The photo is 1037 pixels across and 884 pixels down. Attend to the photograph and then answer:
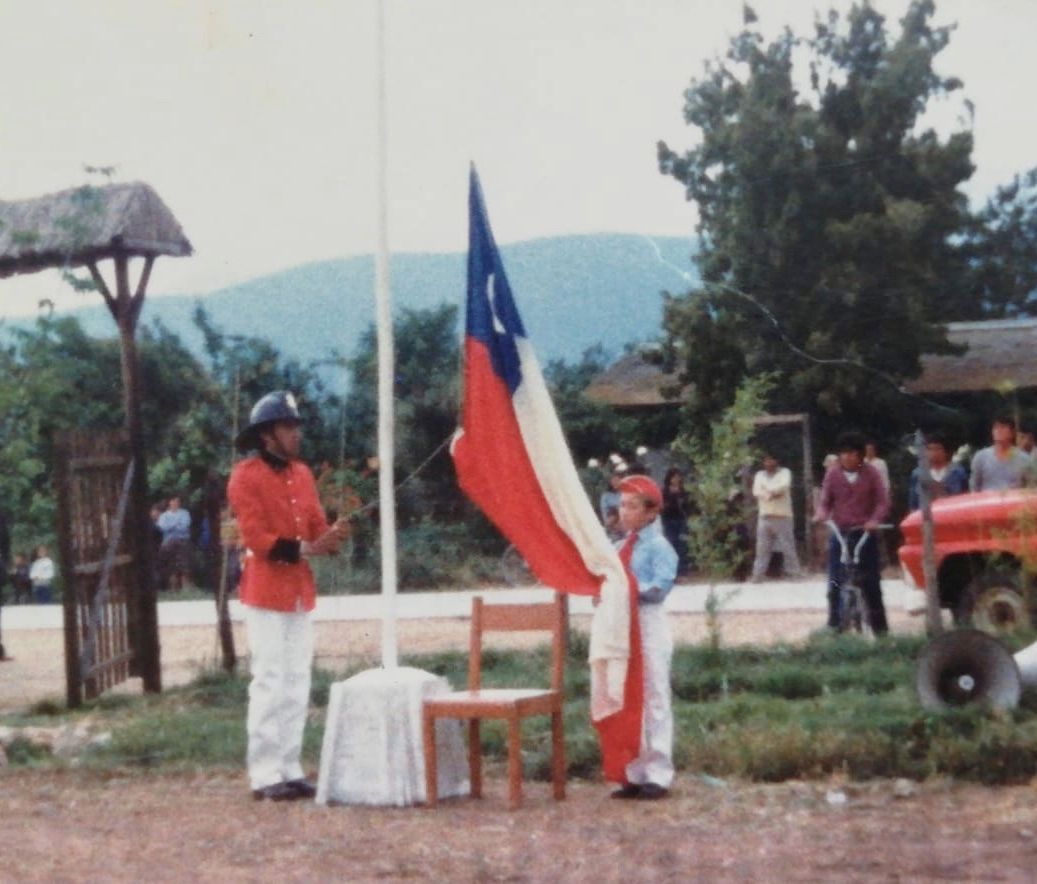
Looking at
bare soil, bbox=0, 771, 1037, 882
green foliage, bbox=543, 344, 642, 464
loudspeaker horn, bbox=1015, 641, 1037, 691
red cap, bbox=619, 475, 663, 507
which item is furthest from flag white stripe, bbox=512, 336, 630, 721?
green foliage, bbox=543, 344, 642, 464

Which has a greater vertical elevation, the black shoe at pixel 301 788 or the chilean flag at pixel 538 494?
the chilean flag at pixel 538 494

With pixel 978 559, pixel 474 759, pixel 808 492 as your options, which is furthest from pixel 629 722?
pixel 808 492

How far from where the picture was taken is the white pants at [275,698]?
30.2 feet

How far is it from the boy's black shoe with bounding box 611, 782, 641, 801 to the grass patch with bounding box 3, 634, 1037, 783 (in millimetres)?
632

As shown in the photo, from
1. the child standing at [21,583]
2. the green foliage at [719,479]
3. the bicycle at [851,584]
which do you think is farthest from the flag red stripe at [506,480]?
the child standing at [21,583]

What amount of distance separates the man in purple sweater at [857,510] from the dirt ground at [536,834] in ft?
19.1

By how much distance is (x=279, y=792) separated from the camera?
30.0 feet

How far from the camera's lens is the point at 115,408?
30.4 m

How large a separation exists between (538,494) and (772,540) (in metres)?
14.3

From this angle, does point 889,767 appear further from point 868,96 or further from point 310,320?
point 868,96

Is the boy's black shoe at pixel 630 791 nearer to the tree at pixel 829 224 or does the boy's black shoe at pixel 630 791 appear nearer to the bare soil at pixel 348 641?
the bare soil at pixel 348 641

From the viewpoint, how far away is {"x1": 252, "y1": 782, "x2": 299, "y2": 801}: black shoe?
9.16 metres

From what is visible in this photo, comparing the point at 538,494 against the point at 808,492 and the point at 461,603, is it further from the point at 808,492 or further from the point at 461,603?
the point at 808,492

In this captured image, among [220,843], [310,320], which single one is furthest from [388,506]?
[310,320]
